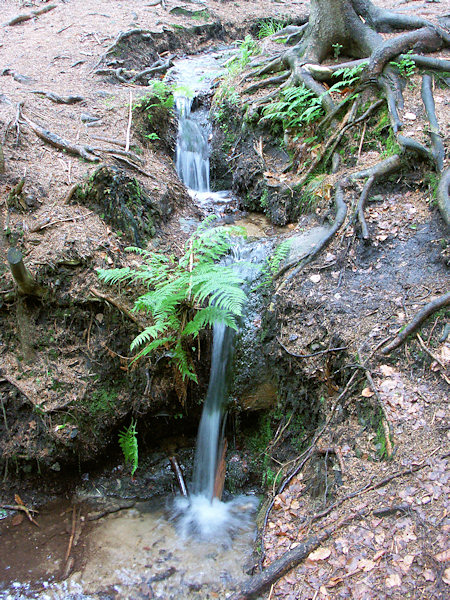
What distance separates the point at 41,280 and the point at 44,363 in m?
0.97

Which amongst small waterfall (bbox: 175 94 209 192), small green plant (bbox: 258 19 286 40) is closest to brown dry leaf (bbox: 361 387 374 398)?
small waterfall (bbox: 175 94 209 192)

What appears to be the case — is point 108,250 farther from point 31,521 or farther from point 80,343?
point 31,521

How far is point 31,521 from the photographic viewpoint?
15.4 ft

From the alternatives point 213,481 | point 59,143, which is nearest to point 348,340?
point 213,481

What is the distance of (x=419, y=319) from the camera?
395 centimetres

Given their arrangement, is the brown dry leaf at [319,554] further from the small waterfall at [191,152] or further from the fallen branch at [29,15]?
the fallen branch at [29,15]

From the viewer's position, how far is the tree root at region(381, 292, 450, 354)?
3951mm

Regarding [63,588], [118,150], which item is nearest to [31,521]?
[63,588]

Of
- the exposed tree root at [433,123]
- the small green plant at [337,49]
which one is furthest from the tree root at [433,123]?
the small green plant at [337,49]

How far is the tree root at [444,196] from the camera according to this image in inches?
184

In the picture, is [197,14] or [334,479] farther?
[197,14]

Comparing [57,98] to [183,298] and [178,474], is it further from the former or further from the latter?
[178,474]

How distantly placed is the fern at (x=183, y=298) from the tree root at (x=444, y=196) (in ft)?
7.48

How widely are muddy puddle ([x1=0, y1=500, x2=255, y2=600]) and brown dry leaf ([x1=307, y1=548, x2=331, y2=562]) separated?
4.17 ft
